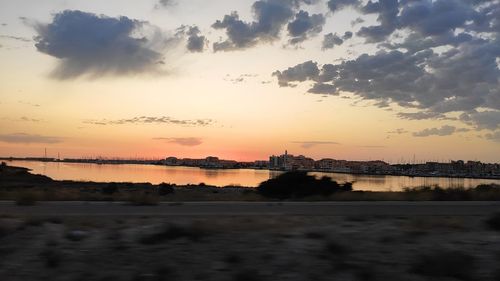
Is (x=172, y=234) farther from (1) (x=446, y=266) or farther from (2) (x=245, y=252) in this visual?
(1) (x=446, y=266)

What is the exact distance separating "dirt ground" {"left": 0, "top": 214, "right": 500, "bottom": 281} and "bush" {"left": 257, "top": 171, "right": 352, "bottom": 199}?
21510 millimetres

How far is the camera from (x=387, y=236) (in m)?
11.5

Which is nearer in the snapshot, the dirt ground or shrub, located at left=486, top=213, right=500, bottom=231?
the dirt ground

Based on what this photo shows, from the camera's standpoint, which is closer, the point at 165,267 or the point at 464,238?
the point at 165,267

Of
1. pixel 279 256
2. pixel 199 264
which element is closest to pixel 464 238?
pixel 279 256

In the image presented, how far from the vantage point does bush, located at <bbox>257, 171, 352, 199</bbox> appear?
34.8 m

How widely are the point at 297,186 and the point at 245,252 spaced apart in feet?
85.8

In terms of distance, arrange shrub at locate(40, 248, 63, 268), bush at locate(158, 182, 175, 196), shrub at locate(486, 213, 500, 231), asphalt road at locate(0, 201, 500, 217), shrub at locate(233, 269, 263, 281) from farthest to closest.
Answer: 1. bush at locate(158, 182, 175, 196)
2. asphalt road at locate(0, 201, 500, 217)
3. shrub at locate(486, 213, 500, 231)
4. shrub at locate(40, 248, 63, 268)
5. shrub at locate(233, 269, 263, 281)

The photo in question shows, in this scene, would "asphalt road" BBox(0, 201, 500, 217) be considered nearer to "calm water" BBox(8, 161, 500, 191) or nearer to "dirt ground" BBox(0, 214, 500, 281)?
"dirt ground" BBox(0, 214, 500, 281)

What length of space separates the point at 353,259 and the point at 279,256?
1.38 m

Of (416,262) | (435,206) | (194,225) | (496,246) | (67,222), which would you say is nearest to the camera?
(416,262)

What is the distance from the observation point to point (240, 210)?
18031mm

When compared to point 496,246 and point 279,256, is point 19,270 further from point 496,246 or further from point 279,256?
point 496,246

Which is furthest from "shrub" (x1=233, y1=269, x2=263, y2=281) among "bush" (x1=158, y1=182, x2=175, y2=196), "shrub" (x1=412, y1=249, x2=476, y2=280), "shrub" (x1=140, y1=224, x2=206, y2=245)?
"bush" (x1=158, y1=182, x2=175, y2=196)
